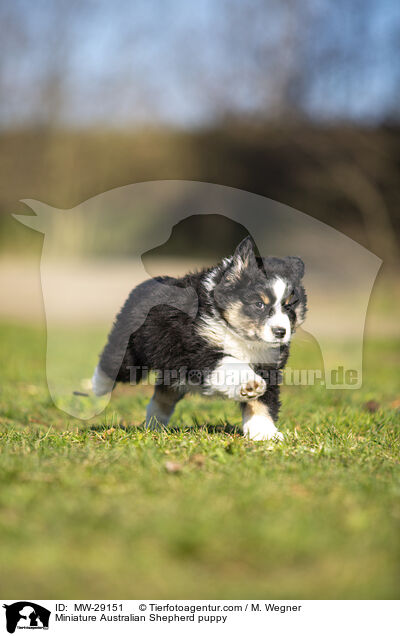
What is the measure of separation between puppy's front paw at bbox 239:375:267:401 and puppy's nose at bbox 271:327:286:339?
0.28m

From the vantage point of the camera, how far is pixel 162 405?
495 centimetres

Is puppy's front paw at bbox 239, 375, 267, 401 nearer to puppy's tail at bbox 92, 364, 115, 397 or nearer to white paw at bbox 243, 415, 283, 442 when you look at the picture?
white paw at bbox 243, 415, 283, 442

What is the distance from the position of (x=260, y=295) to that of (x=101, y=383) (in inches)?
58.2

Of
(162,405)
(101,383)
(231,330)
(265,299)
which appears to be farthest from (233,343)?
(101,383)

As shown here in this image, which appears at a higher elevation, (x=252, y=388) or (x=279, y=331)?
(x=279, y=331)

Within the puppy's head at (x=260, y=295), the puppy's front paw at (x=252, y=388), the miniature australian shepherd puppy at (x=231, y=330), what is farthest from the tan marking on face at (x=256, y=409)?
the puppy's head at (x=260, y=295)

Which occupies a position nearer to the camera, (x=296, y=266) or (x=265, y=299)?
(x=265, y=299)

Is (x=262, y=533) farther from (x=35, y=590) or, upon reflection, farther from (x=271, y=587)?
(x=35, y=590)

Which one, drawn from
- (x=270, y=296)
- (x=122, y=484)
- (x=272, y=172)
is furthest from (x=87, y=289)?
(x=122, y=484)

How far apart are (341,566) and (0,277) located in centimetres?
1718

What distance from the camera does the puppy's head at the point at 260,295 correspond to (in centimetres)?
423

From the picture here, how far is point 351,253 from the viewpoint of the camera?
1014 centimetres
